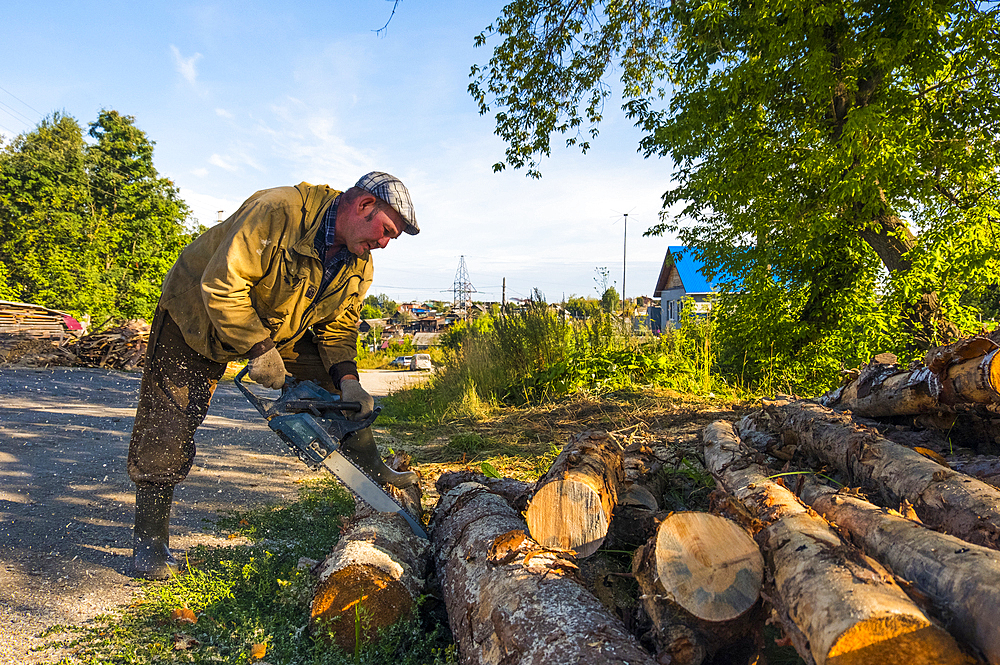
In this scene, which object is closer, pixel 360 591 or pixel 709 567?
pixel 709 567

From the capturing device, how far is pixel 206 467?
4.64 metres

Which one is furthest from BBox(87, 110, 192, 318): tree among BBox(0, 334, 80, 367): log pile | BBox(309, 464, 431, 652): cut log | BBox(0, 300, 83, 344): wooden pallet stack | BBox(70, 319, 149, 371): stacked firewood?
BBox(309, 464, 431, 652): cut log

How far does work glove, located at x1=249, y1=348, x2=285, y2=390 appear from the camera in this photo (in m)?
2.48

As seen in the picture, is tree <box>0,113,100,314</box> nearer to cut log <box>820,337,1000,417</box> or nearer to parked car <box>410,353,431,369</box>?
parked car <box>410,353,431,369</box>

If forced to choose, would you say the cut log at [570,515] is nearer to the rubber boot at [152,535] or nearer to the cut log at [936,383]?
the rubber boot at [152,535]

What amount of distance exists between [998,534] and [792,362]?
6452 mm

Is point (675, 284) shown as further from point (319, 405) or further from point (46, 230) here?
point (46, 230)

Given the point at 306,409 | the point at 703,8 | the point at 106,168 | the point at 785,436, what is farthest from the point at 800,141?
the point at 106,168

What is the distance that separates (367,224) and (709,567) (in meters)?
2.08

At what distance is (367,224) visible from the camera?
260cm

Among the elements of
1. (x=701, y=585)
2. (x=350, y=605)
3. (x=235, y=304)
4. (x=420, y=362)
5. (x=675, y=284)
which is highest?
(x=675, y=284)

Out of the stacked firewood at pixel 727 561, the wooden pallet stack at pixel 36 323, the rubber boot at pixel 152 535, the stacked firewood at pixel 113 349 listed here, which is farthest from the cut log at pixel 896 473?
the wooden pallet stack at pixel 36 323

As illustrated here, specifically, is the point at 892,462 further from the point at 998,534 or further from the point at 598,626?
the point at 598,626

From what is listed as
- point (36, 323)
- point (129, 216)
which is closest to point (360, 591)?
point (36, 323)
